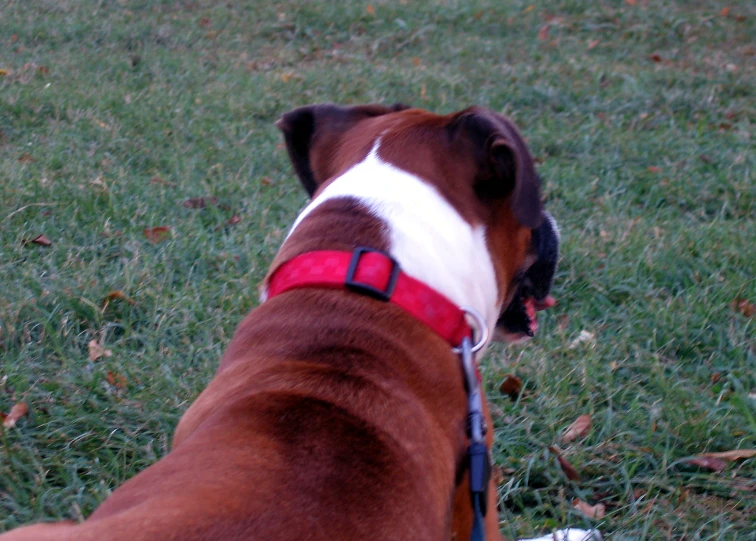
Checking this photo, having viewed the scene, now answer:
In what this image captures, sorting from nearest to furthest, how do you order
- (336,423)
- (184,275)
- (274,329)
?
(336,423) < (274,329) < (184,275)

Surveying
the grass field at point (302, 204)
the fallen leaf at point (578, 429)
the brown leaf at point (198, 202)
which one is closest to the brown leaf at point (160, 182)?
the grass field at point (302, 204)

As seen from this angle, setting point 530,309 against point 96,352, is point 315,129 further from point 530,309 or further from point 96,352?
point 96,352

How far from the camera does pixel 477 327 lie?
79.0 inches

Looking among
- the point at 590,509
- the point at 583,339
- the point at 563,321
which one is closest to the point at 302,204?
the point at 563,321

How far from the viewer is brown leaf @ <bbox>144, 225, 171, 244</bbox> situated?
159 inches

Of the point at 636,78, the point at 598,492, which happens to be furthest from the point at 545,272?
the point at 636,78

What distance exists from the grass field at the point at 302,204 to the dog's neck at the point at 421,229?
0.95m

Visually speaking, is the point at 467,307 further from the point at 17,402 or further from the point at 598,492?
the point at 17,402

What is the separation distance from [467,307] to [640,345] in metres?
1.76

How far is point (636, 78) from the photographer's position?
291 inches

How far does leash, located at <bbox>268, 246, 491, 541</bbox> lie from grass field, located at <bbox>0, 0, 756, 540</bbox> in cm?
87

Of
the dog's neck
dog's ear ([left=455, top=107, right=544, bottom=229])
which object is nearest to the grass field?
the dog's neck

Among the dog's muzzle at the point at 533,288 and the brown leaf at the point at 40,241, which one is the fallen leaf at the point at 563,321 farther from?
the brown leaf at the point at 40,241

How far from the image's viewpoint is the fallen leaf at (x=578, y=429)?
2.88m
